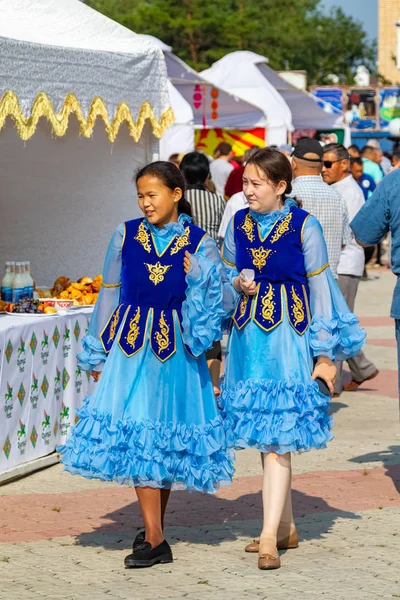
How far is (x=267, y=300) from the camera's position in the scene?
17.6 ft

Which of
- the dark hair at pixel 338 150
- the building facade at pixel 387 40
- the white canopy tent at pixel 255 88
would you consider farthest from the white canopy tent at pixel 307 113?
the building facade at pixel 387 40

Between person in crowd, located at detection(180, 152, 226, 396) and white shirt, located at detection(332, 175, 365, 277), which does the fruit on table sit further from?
white shirt, located at detection(332, 175, 365, 277)

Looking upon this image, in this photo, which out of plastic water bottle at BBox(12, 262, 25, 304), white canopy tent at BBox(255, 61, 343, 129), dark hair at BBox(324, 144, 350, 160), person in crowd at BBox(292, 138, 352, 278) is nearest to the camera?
plastic water bottle at BBox(12, 262, 25, 304)

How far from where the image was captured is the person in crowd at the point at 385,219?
6301 millimetres

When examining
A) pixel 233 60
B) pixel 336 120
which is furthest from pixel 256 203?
pixel 336 120

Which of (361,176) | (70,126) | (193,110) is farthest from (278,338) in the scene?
(361,176)

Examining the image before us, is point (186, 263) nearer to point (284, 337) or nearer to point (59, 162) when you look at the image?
point (284, 337)

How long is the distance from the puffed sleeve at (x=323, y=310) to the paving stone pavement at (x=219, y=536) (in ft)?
3.20

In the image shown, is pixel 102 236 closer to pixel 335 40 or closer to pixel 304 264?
pixel 304 264

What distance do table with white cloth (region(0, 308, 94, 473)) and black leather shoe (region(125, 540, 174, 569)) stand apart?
73.4 inches

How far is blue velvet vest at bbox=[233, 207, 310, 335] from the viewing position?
5.36 metres

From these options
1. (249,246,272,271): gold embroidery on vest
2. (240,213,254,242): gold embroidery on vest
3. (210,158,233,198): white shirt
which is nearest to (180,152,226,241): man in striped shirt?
(240,213,254,242): gold embroidery on vest

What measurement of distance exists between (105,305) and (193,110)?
43.0 feet

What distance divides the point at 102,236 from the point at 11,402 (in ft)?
10.3
